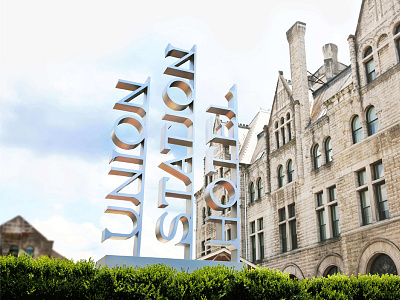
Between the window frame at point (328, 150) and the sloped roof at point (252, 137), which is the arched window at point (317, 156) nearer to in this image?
the window frame at point (328, 150)

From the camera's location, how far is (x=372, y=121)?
76.6ft

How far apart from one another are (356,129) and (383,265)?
7345mm

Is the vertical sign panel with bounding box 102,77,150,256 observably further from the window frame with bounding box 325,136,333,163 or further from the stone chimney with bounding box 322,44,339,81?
the stone chimney with bounding box 322,44,339,81

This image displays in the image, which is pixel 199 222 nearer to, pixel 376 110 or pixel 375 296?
pixel 376 110

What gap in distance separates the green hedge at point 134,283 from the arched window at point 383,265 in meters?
10.1

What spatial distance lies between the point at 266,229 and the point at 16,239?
2715 centimetres

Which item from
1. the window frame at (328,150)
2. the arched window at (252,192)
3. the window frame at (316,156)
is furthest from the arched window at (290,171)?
the arched window at (252,192)

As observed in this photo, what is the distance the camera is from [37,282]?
9.56 meters

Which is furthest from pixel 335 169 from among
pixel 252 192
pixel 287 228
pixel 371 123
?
pixel 252 192

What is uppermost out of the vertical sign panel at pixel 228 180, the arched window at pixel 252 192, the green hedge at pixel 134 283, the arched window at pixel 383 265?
the arched window at pixel 252 192

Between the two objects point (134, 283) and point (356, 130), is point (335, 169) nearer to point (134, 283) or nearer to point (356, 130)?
point (356, 130)

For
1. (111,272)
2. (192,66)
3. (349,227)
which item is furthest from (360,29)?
(111,272)

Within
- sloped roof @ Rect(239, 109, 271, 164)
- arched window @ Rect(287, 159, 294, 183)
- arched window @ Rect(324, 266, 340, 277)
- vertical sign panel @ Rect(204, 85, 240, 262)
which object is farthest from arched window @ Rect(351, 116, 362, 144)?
sloped roof @ Rect(239, 109, 271, 164)

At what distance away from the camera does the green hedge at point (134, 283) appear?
953 centimetres
